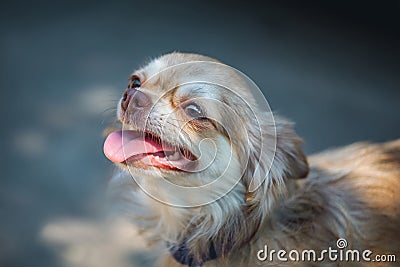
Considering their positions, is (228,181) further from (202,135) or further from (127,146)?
(127,146)

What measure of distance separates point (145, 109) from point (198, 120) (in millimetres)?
140

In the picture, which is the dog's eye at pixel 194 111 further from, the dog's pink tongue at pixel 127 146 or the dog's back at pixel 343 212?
the dog's back at pixel 343 212

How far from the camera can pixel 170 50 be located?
7.63ft

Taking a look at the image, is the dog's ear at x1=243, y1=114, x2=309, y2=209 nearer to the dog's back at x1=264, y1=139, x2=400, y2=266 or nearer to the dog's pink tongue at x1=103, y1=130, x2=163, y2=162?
the dog's back at x1=264, y1=139, x2=400, y2=266

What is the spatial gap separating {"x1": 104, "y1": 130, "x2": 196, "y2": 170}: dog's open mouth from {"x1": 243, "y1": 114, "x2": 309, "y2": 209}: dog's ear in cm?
17

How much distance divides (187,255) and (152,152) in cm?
38

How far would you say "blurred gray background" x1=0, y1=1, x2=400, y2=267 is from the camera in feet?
7.75

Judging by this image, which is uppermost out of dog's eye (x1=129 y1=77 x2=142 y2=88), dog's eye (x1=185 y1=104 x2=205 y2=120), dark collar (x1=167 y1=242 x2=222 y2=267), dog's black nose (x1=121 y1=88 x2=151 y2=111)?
dog's eye (x1=129 y1=77 x2=142 y2=88)

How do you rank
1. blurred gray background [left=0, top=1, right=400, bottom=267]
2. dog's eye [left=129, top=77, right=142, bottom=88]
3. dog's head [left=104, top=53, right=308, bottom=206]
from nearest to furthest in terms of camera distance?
dog's head [left=104, top=53, right=308, bottom=206] → dog's eye [left=129, top=77, right=142, bottom=88] → blurred gray background [left=0, top=1, right=400, bottom=267]

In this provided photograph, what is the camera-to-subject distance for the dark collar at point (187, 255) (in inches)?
64.7

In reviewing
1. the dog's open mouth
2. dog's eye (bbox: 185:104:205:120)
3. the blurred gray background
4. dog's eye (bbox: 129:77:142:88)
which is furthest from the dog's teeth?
the blurred gray background

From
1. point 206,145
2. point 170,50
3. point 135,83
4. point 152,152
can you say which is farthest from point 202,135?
point 170,50

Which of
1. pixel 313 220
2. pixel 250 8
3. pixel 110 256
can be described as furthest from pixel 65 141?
pixel 313 220

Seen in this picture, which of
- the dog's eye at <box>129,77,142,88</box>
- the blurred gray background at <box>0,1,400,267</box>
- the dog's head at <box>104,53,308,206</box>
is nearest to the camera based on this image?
the dog's head at <box>104,53,308,206</box>
